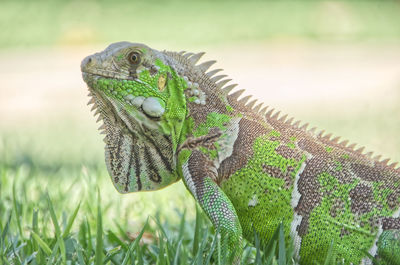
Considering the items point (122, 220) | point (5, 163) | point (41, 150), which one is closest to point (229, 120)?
point (122, 220)

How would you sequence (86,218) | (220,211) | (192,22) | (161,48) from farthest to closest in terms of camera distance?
(192,22), (161,48), (86,218), (220,211)

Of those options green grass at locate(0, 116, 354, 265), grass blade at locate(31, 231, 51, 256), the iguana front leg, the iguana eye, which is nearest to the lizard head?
the iguana eye

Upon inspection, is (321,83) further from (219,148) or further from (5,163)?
(219,148)

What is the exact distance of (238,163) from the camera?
3.57m

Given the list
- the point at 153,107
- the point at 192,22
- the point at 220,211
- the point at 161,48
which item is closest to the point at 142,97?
the point at 153,107

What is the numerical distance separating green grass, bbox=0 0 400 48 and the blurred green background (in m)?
0.04

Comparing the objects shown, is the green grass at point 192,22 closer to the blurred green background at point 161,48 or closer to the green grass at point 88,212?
the blurred green background at point 161,48

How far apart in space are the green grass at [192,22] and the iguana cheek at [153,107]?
14.1m

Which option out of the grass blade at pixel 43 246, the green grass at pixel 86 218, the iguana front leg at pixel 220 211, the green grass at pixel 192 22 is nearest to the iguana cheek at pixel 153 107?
the iguana front leg at pixel 220 211

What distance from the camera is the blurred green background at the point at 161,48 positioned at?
5.45 m

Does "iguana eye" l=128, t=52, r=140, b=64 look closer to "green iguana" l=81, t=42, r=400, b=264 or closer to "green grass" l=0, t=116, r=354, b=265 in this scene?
"green iguana" l=81, t=42, r=400, b=264

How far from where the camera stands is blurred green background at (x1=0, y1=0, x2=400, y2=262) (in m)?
5.45

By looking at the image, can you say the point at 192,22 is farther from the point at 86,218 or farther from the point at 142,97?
the point at 142,97

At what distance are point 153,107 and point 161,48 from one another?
42.1 feet
